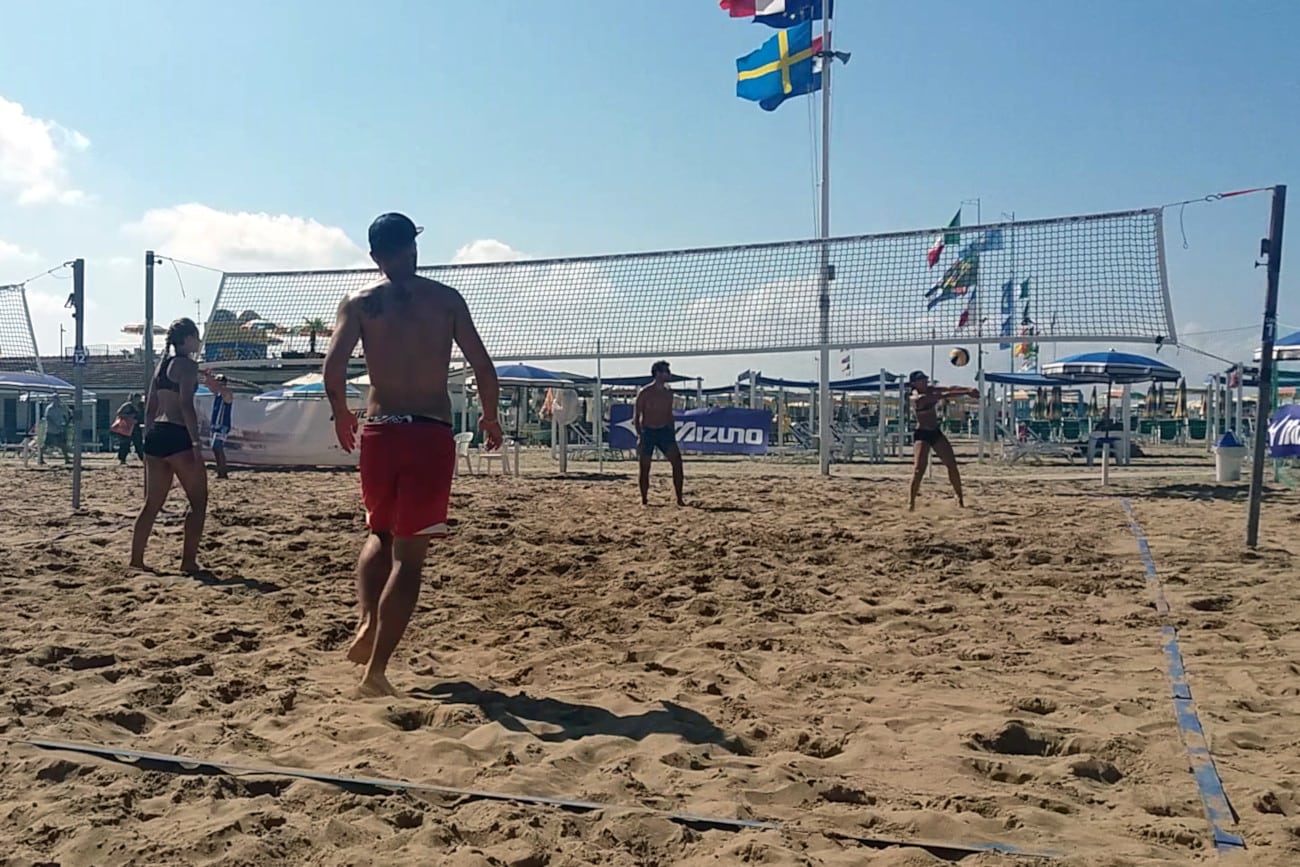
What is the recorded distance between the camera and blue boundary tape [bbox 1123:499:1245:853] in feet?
7.94

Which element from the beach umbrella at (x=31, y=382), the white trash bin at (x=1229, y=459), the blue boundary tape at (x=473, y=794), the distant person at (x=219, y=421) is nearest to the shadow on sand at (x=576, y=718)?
the blue boundary tape at (x=473, y=794)

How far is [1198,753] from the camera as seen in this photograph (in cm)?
296

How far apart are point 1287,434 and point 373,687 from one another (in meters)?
9.70

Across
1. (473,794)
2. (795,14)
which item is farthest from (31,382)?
(473,794)

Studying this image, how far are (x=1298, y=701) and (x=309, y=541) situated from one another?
590 cm

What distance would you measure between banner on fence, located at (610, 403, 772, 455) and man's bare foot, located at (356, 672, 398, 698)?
13.7 metres

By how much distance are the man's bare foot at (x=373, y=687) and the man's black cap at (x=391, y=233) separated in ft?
4.82

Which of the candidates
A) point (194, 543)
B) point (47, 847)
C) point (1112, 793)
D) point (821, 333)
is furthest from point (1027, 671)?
point (821, 333)

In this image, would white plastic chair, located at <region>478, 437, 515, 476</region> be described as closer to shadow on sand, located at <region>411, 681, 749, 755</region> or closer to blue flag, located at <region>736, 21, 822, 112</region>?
blue flag, located at <region>736, 21, 822, 112</region>

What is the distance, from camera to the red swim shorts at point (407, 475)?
362 centimetres

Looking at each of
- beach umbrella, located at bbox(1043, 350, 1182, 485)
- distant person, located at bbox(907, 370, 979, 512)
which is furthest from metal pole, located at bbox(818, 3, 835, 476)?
beach umbrella, located at bbox(1043, 350, 1182, 485)

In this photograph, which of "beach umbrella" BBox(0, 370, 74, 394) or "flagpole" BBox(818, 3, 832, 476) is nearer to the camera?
"flagpole" BBox(818, 3, 832, 476)

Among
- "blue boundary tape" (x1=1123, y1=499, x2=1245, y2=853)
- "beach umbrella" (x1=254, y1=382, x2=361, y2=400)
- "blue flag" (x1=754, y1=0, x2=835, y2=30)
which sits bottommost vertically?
"blue boundary tape" (x1=1123, y1=499, x2=1245, y2=853)

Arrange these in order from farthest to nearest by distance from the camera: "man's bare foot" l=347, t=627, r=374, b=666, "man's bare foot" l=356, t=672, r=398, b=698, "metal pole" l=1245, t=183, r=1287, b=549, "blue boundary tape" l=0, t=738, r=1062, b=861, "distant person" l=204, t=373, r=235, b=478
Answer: "distant person" l=204, t=373, r=235, b=478 → "metal pole" l=1245, t=183, r=1287, b=549 → "man's bare foot" l=347, t=627, r=374, b=666 → "man's bare foot" l=356, t=672, r=398, b=698 → "blue boundary tape" l=0, t=738, r=1062, b=861
